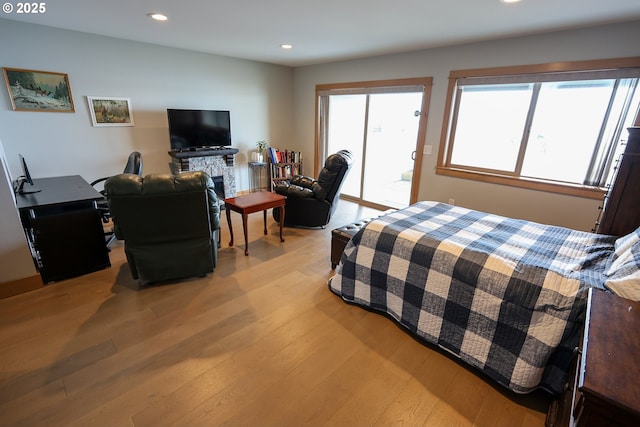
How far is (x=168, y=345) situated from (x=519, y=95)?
445 cm

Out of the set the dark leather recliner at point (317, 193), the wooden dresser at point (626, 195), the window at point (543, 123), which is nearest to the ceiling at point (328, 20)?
the window at point (543, 123)

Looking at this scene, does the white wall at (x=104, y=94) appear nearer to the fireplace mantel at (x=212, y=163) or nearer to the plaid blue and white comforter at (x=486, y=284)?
the fireplace mantel at (x=212, y=163)

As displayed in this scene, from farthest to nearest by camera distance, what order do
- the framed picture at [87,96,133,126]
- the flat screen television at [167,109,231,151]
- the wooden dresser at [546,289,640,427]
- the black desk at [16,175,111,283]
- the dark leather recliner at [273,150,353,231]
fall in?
the flat screen television at [167,109,231,151] → the framed picture at [87,96,133,126] → the dark leather recliner at [273,150,353,231] → the black desk at [16,175,111,283] → the wooden dresser at [546,289,640,427]

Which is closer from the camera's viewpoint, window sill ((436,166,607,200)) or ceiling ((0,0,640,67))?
ceiling ((0,0,640,67))

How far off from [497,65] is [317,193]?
2680 millimetres

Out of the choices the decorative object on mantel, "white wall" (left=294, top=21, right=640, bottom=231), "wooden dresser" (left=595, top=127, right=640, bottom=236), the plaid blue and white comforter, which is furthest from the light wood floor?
the decorative object on mantel

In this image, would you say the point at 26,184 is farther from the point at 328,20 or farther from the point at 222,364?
the point at 328,20

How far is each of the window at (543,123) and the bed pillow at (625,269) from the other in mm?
1417

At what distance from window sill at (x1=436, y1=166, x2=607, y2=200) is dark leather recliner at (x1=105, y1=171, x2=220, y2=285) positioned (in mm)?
3223

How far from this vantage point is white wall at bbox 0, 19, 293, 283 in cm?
328

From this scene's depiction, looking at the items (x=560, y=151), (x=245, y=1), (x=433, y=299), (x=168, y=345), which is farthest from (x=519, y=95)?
(x=168, y=345)

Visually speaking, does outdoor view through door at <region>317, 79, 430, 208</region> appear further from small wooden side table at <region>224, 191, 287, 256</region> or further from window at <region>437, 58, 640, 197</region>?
small wooden side table at <region>224, 191, 287, 256</region>

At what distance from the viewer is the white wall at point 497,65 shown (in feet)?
9.33

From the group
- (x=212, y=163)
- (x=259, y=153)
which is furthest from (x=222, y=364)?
(x=259, y=153)
